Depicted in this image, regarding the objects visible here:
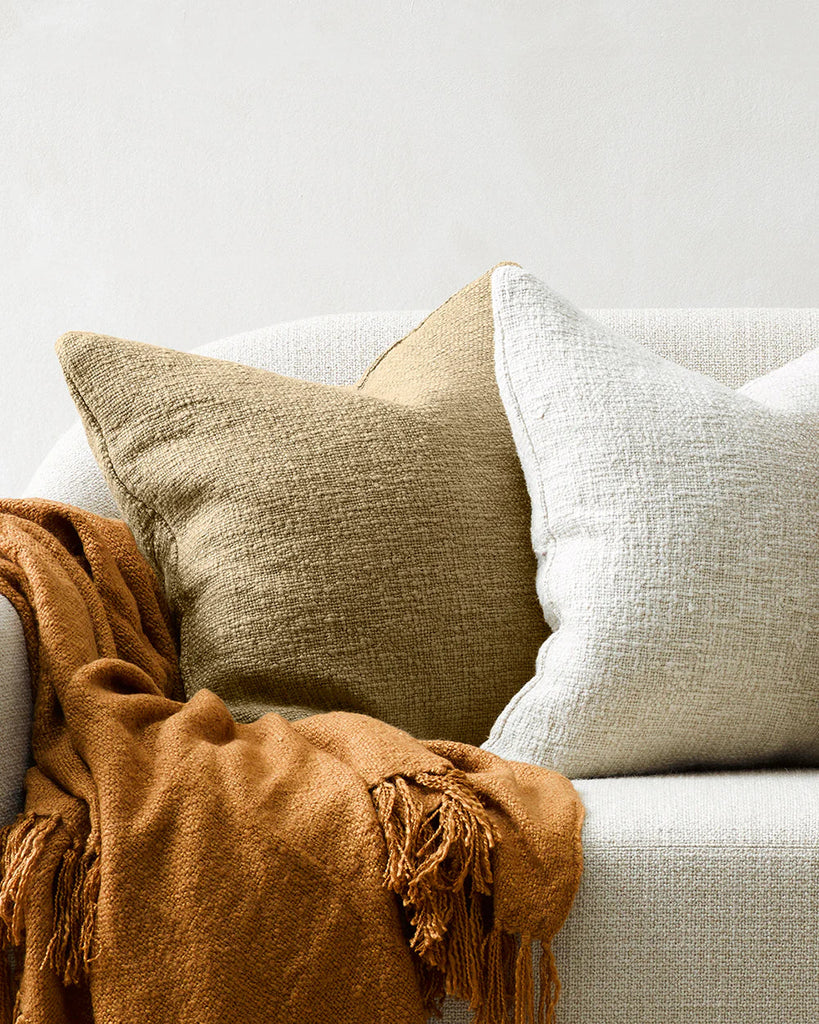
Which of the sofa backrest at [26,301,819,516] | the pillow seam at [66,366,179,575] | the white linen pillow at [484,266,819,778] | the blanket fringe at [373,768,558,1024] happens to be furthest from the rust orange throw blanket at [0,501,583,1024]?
the sofa backrest at [26,301,819,516]

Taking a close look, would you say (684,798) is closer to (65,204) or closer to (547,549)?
(547,549)

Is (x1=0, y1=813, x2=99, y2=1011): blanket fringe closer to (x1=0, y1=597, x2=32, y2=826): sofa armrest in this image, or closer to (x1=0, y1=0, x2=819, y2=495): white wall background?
(x1=0, y1=597, x2=32, y2=826): sofa armrest

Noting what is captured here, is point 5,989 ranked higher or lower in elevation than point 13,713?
lower

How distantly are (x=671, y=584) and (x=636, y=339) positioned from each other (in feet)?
1.90

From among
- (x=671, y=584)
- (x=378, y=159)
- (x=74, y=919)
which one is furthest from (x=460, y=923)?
(x=378, y=159)

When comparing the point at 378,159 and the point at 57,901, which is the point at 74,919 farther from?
the point at 378,159

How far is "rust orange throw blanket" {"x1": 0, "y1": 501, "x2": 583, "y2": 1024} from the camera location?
0.68 metres

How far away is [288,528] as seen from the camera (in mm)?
1038

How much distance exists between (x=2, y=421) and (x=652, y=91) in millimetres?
1275

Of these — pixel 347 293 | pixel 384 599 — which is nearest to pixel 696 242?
pixel 347 293

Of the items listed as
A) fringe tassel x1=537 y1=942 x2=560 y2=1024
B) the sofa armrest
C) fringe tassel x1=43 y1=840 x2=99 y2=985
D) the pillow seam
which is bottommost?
fringe tassel x1=537 y1=942 x2=560 y2=1024

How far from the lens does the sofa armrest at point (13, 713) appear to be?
2.65 ft

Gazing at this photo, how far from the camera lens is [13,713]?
2.73ft

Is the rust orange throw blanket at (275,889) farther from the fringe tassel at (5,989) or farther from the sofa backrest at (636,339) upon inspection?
the sofa backrest at (636,339)
